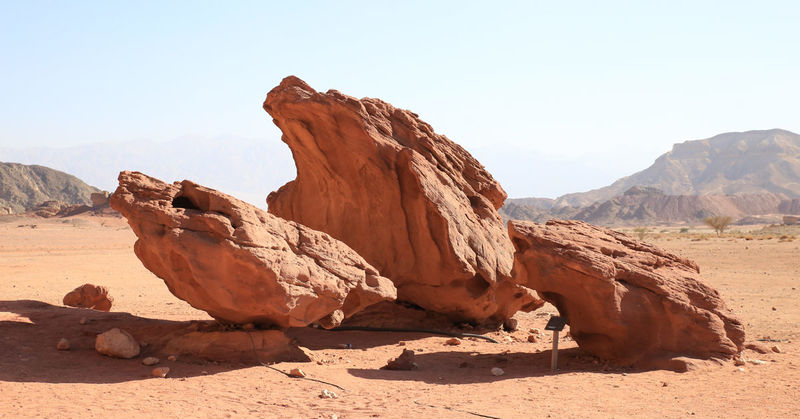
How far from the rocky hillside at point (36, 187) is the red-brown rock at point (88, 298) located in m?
83.1

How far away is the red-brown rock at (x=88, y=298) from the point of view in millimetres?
13867

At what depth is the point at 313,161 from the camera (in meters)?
14.3

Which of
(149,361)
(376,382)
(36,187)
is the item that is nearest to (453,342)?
(376,382)

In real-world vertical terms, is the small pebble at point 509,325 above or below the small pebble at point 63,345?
below

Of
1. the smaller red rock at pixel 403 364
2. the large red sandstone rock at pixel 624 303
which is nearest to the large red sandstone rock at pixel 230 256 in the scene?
the smaller red rock at pixel 403 364

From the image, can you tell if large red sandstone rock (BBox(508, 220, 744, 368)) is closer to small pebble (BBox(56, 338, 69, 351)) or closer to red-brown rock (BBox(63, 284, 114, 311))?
small pebble (BBox(56, 338, 69, 351))

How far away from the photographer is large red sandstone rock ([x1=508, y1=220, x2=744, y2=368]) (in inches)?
398

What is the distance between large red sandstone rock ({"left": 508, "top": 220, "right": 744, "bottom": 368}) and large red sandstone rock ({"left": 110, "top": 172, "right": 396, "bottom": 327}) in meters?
2.76

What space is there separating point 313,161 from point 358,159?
1.21 meters

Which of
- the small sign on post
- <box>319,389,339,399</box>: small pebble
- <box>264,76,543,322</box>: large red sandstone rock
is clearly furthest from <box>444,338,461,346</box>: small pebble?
<box>319,389,339,399</box>: small pebble

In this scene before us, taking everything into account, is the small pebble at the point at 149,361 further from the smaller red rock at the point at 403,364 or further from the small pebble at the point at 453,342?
the small pebble at the point at 453,342

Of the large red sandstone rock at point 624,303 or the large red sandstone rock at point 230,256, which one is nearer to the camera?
the large red sandstone rock at point 230,256

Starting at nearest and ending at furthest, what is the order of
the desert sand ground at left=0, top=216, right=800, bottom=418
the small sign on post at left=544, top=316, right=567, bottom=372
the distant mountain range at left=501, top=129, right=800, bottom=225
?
the desert sand ground at left=0, top=216, right=800, bottom=418 < the small sign on post at left=544, top=316, right=567, bottom=372 < the distant mountain range at left=501, top=129, right=800, bottom=225

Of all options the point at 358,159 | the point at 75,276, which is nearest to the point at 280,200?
the point at 358,159
